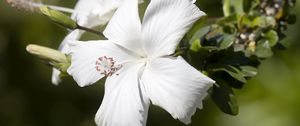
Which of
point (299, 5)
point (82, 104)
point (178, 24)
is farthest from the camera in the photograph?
point (82, 104)

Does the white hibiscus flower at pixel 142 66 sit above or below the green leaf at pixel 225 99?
above

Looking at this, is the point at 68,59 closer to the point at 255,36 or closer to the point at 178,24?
the point at 178,24

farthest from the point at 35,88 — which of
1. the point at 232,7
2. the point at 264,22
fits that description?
the point at 264,22

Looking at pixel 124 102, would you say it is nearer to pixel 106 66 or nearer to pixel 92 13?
pixel 106 66

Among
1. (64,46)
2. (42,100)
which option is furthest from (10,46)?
(64,46)

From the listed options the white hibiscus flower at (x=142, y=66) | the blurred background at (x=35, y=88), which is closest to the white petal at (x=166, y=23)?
the white hibiscus flower at (x=142, y=66)

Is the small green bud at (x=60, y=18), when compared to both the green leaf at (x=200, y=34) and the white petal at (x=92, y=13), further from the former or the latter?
the green leaf at (x=200, y=34)

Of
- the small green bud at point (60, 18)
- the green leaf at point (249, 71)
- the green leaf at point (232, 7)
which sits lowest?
the green leaf at point (249, 71)

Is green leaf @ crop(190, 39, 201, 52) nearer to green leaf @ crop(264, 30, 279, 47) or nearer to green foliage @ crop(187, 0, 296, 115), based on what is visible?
green foliage @ crop(187, 0, 296, 115)
